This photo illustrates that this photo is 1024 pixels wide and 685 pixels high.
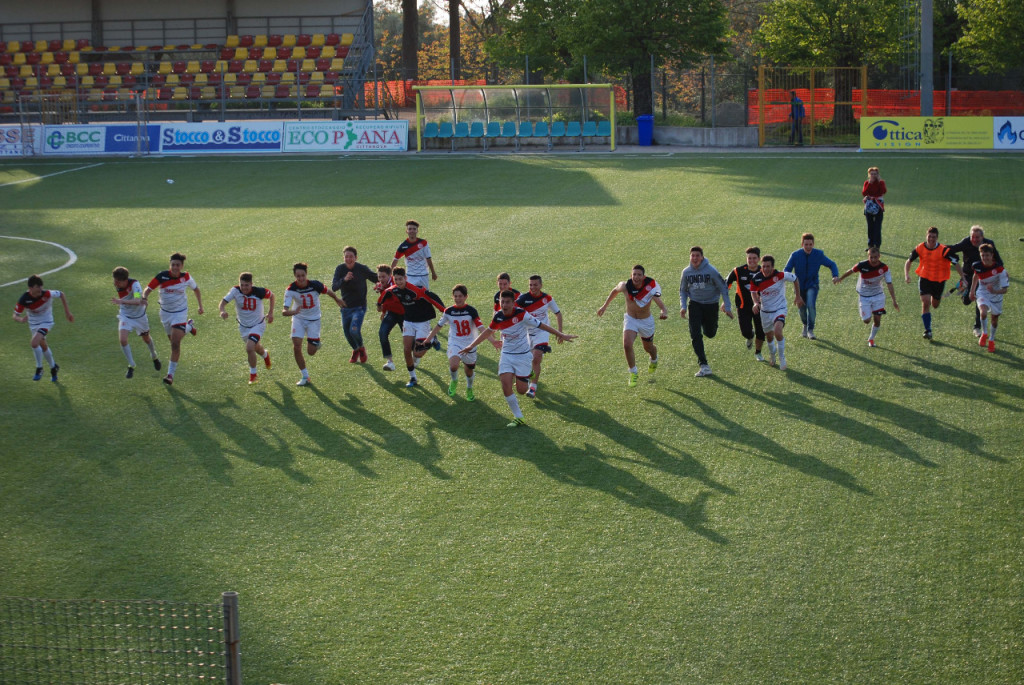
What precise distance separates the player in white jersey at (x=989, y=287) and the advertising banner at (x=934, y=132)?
25.7 m

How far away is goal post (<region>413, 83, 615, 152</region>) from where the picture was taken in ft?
139

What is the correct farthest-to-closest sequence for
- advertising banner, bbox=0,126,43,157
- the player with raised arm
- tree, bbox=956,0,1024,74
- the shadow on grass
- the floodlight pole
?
tree, bbox=956,0,1024,74 < advertising banner, bbox=0,126,43,157 < the floodlight pole < the player with raised arm < the shadow on grass

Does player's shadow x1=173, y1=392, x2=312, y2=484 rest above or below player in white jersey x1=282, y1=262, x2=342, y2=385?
below

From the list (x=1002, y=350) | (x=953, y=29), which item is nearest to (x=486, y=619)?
(x=1002, y=350)

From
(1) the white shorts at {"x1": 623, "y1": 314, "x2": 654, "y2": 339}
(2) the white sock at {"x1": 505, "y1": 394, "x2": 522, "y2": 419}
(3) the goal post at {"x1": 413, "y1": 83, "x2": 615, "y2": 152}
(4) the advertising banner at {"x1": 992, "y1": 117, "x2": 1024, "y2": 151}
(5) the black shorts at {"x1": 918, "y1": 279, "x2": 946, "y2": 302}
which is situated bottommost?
(2) the white sock at {"x1": 505, "y1": 394, "x2": 522, "y2": 419}

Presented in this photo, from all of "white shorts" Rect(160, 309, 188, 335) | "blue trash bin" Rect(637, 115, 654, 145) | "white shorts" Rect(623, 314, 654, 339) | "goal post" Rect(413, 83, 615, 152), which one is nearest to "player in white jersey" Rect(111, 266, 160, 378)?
"white shorts" Rect(160, 309, 188, 335)

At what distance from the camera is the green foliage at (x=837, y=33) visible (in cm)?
4428

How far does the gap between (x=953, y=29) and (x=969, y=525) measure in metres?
46.5

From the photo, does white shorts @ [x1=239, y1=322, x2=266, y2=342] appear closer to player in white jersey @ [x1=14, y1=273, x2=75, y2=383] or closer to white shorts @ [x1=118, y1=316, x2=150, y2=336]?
white shorts @ [x1=118, y1=316, x2=150, y2=336]

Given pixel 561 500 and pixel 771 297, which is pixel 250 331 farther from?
pixel 771 297

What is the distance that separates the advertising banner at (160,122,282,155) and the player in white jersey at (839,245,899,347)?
31.4m

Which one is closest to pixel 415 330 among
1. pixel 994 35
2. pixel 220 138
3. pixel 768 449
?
pixel 768 449

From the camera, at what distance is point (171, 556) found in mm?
9117

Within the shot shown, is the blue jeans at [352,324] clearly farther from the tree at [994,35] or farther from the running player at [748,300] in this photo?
the tree at [994,35]
